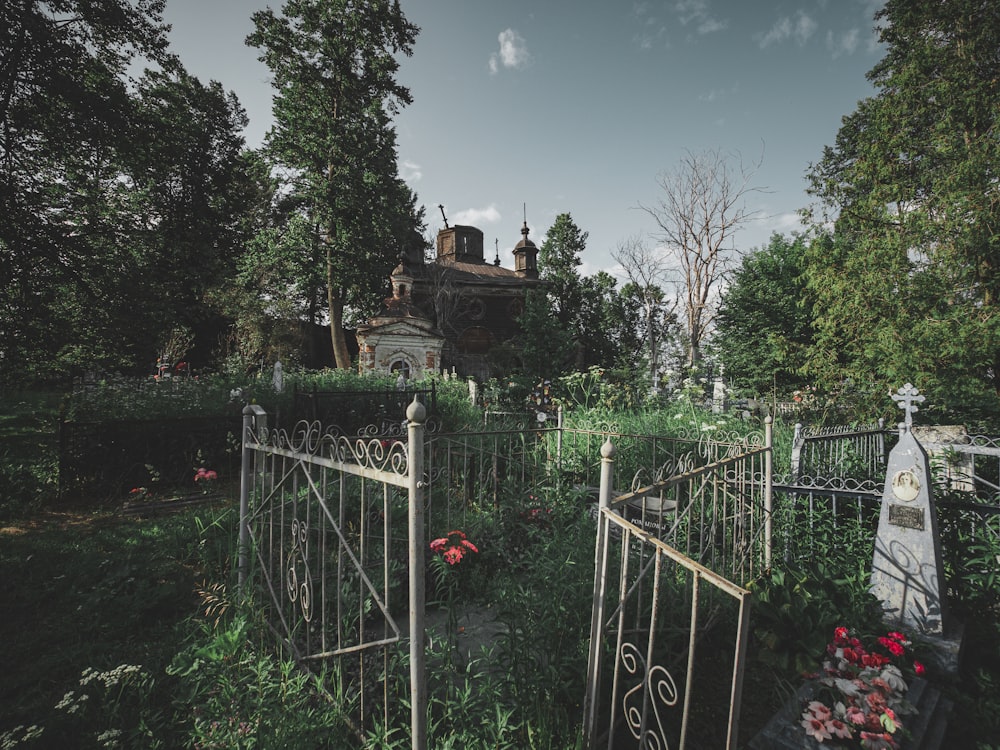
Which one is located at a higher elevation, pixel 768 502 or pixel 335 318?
pixel 335 318

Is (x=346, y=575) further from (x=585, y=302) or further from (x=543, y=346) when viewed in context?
(x=585, y=302)

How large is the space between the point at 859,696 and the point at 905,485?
5.50ft

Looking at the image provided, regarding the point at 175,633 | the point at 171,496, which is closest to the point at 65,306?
the point at 171,496

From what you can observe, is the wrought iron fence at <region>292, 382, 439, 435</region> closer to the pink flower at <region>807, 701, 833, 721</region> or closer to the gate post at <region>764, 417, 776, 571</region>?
the gate post at <region>764, 417, 776, 571</region>

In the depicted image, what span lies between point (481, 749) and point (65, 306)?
914 cm

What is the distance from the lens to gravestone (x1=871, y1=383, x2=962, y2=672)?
10.0 ft

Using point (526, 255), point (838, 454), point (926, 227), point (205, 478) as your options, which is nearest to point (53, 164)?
point (205, 478)

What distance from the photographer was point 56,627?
10.3ft

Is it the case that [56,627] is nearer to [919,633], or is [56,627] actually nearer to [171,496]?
[171,496]

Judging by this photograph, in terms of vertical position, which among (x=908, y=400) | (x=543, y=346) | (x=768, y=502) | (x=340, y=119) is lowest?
(x=768, y=502)

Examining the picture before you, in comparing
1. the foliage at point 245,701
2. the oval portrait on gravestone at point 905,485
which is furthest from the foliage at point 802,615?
the foliage at point 245,701

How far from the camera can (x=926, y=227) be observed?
286 inches

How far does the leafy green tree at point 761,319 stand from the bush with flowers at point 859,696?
12.2m

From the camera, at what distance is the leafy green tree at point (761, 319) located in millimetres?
14000
